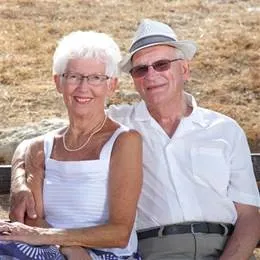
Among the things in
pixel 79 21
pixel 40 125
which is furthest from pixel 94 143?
pixel 79 21

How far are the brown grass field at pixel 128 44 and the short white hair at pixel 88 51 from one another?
252 cm

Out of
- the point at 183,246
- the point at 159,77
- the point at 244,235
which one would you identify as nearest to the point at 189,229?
the point at 183,246

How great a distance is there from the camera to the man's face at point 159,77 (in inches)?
145

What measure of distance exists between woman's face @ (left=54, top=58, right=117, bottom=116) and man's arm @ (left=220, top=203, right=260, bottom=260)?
0.75 metres

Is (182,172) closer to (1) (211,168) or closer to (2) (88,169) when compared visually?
(1) (211,168)

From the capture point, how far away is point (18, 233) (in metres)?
3.28

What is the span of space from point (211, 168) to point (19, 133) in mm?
3049

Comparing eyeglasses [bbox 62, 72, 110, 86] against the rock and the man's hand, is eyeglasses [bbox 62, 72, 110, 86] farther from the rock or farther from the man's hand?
the rock

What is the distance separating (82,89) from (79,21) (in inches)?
226

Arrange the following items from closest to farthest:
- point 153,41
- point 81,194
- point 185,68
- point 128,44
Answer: point 81,194
point 153,41
point 185,68
point 128,44

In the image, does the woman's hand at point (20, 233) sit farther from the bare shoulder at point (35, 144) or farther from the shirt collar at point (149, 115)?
the shirt collar at point (149, 115)

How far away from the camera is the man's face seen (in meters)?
3.68

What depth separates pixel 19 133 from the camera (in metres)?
6.49

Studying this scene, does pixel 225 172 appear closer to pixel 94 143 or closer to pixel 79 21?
pixel 94 143
